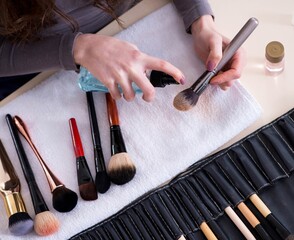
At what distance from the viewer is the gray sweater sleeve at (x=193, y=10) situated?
2.18ft

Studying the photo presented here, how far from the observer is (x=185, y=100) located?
59 cm

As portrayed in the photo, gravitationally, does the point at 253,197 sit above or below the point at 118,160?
below

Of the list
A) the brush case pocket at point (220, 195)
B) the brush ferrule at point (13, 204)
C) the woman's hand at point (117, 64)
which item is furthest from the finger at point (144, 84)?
the brush ferrule at point (13, 204)

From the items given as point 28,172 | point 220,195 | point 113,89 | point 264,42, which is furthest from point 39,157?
point 264,42

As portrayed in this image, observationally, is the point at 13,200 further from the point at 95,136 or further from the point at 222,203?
the point at 222,203

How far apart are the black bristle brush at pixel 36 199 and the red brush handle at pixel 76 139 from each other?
0.07 meters

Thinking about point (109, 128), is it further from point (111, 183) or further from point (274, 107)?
point (274, 107)

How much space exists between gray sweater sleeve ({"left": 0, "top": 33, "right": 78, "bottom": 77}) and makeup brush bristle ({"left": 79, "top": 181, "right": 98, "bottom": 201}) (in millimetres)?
160

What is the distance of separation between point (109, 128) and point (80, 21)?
17cm

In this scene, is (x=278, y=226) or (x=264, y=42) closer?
(x=278, y=226)

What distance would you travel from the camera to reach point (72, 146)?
25.2 inches

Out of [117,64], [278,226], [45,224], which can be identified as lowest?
[278,226]

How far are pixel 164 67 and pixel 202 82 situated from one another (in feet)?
0.18

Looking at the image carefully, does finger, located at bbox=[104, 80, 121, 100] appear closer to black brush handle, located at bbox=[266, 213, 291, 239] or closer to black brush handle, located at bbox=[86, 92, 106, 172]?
black brush handle, located at bbox=[86, 92, 106, 172]
